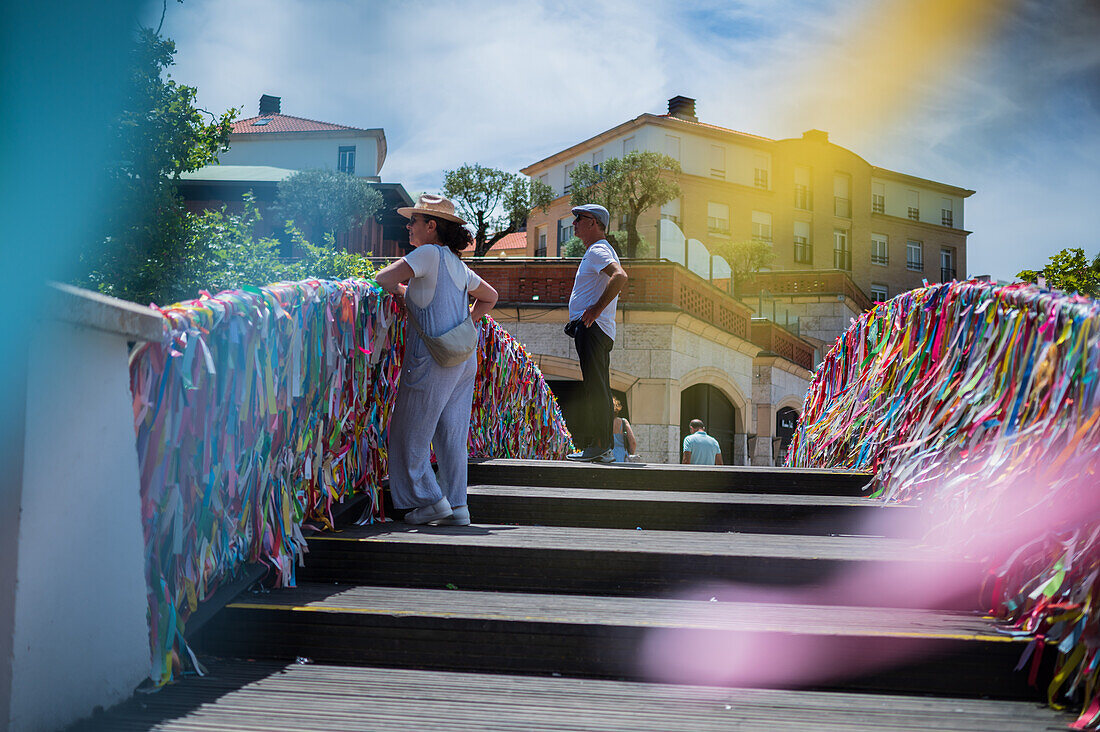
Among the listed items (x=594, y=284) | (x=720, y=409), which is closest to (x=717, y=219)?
(x=720, y=409)

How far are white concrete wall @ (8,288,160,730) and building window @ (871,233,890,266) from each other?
52642 millimetres

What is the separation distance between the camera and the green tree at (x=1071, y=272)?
27.5m

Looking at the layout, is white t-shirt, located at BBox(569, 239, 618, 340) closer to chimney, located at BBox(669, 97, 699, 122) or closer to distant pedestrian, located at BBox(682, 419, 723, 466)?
distant pedestrian, located at BBox(682, 419, 723, 466)

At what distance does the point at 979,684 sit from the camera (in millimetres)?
2758

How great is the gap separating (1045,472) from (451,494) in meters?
2.55

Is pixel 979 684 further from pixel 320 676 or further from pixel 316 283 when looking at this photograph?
pixel 316 283

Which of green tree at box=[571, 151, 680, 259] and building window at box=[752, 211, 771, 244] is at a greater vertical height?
building window at box=[752, 211, 771, 244]

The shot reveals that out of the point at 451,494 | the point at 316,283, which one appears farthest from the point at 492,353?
the point at 316,283

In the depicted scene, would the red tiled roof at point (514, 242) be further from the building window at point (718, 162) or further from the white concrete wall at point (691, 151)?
the building window at point (718, 162)

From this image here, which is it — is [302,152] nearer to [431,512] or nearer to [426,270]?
[426,270]

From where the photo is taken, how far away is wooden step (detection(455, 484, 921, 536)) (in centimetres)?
410

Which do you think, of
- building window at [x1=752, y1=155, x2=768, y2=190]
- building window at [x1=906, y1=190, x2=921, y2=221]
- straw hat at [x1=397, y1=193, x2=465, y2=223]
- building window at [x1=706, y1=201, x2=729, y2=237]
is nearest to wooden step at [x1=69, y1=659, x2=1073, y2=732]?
straw hat at [x1=397, y1=193, x2=465, y2=223]

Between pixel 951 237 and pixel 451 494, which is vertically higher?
pixel 951 237

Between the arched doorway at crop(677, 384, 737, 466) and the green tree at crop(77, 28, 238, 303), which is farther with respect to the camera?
the arched doorway at crop(677, 384, 737, 466)
